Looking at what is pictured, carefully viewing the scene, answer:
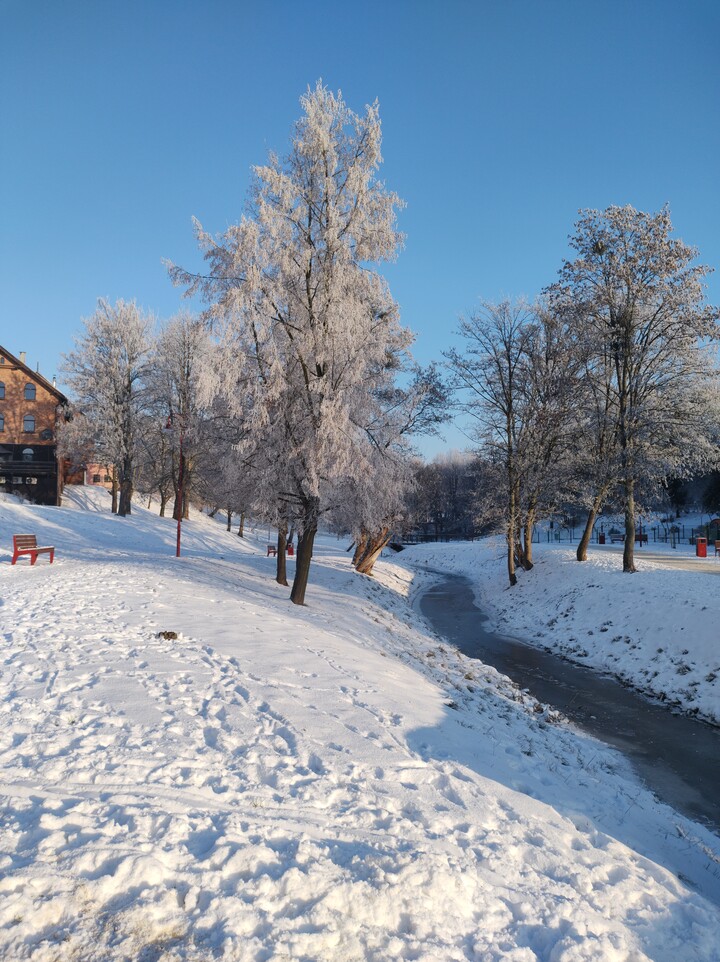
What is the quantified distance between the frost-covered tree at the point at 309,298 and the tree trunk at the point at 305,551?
48.9 inches

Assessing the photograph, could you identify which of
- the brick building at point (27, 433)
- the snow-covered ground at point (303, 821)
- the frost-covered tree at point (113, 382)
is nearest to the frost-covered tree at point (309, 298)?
the snow-covered ground at point (303, 821)

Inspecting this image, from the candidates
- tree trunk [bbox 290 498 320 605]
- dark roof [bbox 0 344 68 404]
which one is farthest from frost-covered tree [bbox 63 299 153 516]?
tree trunk [bbox 290 498 320 605]

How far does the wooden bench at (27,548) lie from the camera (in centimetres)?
1820

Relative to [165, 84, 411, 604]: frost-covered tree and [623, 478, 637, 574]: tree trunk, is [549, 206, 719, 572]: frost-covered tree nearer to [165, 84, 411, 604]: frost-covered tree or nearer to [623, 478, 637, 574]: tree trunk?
[623, 478, 637, 574]: tree trunk

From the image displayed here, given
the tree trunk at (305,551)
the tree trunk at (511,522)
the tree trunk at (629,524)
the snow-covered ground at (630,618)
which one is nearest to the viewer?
the snow-covered ground at (630,618)

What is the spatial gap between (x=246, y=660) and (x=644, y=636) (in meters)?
10.8

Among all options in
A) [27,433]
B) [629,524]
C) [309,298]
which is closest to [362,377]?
[309,298]

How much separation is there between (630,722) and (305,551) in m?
8.59

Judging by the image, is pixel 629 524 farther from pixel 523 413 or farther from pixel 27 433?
pixel 27 433

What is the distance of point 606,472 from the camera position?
20.7 m

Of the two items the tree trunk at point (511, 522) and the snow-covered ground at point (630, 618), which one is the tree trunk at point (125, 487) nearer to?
the snow-covered ground at point (630, 618)

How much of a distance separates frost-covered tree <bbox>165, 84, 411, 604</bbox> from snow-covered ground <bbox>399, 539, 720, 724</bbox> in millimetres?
7937

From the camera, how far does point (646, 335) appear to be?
68.2 ft

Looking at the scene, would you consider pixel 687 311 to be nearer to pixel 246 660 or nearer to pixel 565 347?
pixel 565 347
